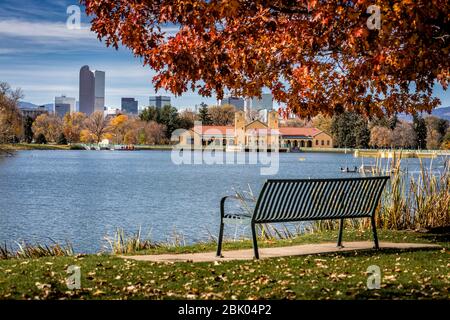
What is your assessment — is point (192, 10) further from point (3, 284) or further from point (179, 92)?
point (3, 284)

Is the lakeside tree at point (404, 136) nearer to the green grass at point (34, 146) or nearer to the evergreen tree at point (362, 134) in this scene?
the evergreen tree at point (362, 134)

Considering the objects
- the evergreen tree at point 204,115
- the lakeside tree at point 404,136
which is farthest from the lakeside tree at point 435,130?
the evergreen tree at point 204,115

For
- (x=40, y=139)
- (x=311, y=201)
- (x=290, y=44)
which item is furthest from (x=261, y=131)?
(x=311, y=201)

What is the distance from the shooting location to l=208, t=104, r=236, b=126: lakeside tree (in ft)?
428

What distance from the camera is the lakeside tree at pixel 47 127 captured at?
124000 millimetres

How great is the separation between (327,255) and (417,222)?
4403mm

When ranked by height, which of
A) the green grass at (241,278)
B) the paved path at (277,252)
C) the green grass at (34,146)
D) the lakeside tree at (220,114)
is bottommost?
the paved path at (277,252)

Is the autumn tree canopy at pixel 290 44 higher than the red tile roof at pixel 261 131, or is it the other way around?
the red tile roof at pixel 261 131

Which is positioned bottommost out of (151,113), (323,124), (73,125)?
(73,125)

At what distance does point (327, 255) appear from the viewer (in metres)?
9.16

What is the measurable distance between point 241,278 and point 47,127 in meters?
124

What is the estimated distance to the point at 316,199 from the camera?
9.20 m

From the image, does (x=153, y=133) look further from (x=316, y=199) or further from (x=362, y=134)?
(x=316, y=199)
